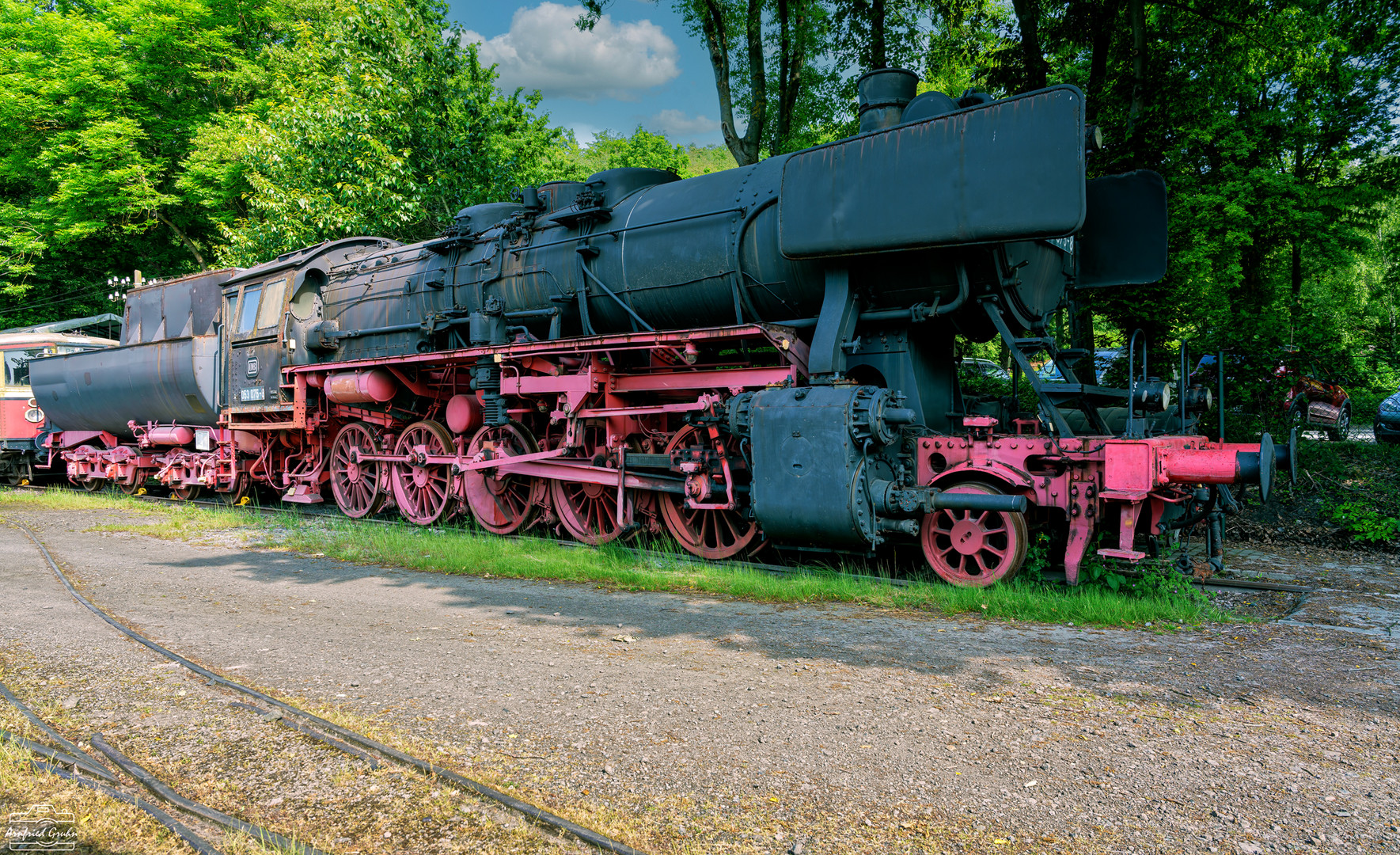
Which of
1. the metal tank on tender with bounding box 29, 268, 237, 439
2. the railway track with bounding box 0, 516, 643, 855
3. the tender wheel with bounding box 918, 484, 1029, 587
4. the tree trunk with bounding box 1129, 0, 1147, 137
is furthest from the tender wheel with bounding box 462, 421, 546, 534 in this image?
the tree trunk with bounding box 1129, 0, 1147, 137

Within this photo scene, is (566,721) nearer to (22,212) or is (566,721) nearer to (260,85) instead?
(260,85)

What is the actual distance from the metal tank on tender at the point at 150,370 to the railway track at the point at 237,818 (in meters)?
9.82

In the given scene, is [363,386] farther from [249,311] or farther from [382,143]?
[382,143]

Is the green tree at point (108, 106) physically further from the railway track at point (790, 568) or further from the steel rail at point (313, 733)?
the steel rail at point (313, 733)

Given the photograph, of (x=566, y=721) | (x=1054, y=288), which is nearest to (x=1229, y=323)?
(x=1054, y=288)

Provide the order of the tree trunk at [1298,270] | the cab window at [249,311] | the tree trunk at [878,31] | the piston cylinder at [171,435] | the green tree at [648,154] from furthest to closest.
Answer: the green tree at [648,154] < the tree trunk at [1298,270] < the tree trunk at [878,31] < the piston cylinder at [171,435] < the cab window at [249,311]

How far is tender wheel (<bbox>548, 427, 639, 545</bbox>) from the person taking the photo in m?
8.49

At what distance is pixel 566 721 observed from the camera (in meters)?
3.52

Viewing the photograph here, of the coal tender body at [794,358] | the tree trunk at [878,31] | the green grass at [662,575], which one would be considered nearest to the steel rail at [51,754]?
the green grass at [662,575]

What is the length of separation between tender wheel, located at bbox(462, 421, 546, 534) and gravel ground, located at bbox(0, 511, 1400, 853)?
3.05 meters

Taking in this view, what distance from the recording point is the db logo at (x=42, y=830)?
2.47m

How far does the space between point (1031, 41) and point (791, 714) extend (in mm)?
10877

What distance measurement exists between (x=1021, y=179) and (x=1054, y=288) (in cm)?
188

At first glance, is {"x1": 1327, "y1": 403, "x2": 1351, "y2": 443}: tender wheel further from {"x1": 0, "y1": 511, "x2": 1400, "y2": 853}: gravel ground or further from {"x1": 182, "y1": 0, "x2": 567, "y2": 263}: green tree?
{"x1": 182, "y1": 0, "x2": 567, "y2": 263}: green tree
